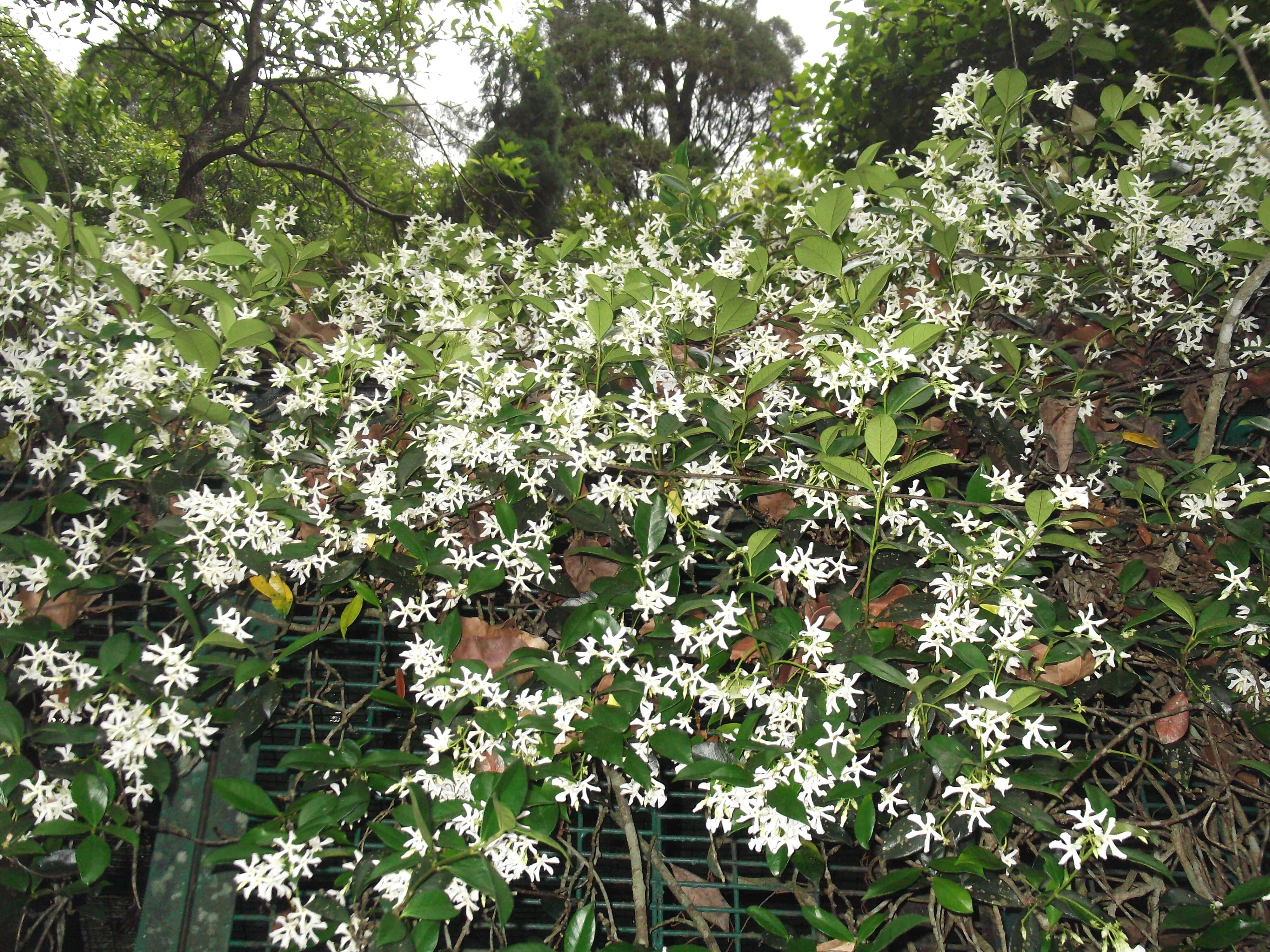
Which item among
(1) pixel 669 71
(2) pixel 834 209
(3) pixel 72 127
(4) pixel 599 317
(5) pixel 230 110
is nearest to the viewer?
(4) pixel 599 317

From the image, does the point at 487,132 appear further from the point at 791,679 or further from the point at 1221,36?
the point at 791,679

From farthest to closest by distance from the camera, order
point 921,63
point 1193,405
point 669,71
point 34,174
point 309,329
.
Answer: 1. point 669,71
2. point 921,63
3. point 309,329
4. point 1193,405
5. point 34,174

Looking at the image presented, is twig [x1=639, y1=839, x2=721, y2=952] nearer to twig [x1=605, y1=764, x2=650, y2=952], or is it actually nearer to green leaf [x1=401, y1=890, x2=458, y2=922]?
twig [x1=605, y1=764, x2=650, y2=952]

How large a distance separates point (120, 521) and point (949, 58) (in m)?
4.62

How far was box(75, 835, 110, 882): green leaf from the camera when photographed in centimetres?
120

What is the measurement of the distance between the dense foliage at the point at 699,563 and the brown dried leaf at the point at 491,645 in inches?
0.4

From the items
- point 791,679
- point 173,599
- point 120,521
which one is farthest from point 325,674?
point 791,679

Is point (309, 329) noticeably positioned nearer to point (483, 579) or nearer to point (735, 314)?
point (483, 579)

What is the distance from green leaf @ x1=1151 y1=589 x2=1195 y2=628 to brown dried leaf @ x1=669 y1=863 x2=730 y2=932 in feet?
2.92

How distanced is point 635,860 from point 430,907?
340 millimetres

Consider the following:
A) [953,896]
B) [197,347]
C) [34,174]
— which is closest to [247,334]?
[197,347]

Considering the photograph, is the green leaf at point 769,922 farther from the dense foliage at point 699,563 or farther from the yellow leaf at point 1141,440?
the yellow leaf at point 1141,440

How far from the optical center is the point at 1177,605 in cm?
127

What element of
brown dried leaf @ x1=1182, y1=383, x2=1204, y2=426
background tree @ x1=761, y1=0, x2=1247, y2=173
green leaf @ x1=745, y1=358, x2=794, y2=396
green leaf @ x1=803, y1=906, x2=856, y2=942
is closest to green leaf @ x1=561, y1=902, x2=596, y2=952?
green leaf @ x1=803, y1=906, x2=856, y2=942
